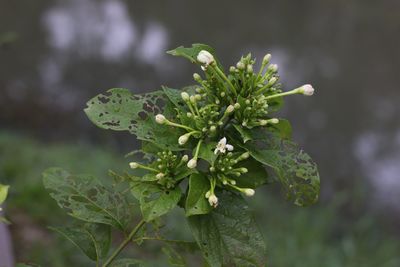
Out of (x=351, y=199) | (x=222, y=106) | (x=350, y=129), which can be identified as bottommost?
(x=222, y=106)

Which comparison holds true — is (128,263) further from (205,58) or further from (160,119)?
(205,58)

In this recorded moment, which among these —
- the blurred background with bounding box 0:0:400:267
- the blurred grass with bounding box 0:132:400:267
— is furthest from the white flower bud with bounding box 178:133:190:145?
the blurred grass with bounding box 0:132:400:267

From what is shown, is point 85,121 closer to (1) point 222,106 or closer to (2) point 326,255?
(2) point 326,255

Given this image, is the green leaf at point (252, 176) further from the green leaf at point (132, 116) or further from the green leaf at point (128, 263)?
the green leaf at point (128, 263)

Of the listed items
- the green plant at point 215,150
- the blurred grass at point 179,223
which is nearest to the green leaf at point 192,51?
the green plant at point 215,150

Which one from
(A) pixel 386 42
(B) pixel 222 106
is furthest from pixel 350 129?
(B) pixel 222 106

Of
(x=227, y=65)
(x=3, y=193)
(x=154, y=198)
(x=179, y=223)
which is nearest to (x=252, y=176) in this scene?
(x=154, y=198)
